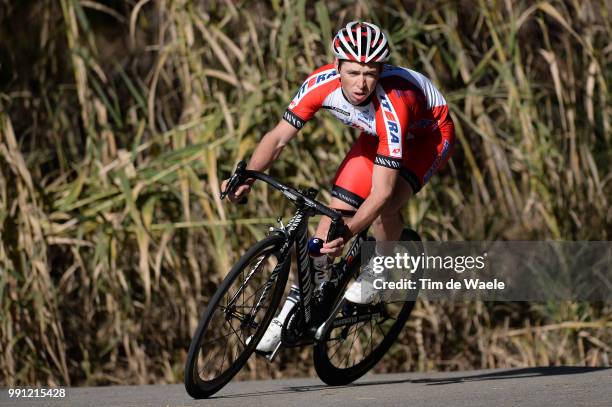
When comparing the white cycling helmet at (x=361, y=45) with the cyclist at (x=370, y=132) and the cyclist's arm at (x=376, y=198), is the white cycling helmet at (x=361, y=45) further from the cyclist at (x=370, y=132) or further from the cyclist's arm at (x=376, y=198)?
the cyclist's arm at (x=376, y=198)

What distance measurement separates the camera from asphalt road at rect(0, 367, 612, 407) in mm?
5211

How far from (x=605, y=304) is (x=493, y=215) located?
3.36 ft

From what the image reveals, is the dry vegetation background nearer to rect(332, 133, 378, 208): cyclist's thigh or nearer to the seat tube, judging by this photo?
rect(332, 133, 378, 208): cyclist's thigh

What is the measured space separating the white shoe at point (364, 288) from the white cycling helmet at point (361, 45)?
1.17 m

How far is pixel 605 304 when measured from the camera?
807 cm

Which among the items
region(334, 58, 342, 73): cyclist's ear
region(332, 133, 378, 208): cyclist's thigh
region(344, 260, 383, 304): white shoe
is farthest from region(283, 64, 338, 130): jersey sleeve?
region(344, 260, 383, 304): white shoe

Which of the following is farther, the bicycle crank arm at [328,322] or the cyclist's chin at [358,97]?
the bicycle crank arm at [328,322]

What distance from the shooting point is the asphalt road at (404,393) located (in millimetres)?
5211

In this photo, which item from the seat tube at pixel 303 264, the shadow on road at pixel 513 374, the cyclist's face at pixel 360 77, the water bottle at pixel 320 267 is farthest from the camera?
the shadow on road at pixel 513 374

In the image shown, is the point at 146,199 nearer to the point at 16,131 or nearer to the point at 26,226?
the point at 26,226

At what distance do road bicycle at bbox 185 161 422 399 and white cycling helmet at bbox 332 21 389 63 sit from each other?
2.26ft

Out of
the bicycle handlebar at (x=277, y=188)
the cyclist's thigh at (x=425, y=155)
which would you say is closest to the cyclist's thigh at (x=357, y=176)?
the cyclist's thigh at (x=425, y=155)

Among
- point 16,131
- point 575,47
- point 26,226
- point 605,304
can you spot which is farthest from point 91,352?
point 575,47

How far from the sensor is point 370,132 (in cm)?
567
